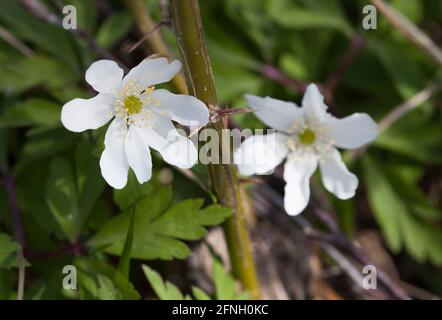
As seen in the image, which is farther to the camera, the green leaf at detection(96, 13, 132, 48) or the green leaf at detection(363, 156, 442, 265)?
the green leaf at detection(363, 156, 442, 265)

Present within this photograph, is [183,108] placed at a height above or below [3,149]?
below

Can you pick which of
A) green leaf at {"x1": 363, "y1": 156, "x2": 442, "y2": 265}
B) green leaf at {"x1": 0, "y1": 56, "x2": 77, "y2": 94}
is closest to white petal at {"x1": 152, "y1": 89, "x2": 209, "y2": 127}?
green leaf at {"x1": 0, "y1": 56, "x2": 77, "y2": 94}

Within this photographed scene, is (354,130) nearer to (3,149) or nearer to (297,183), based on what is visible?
(297,183)

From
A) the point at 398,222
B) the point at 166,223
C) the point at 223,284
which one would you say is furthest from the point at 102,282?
the point at 398,222

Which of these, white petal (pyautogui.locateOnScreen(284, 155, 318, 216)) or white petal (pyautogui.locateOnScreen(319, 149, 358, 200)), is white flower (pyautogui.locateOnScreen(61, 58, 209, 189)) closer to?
white petal (pyautogui.locateOnScreen(284, 155, 318, 216))

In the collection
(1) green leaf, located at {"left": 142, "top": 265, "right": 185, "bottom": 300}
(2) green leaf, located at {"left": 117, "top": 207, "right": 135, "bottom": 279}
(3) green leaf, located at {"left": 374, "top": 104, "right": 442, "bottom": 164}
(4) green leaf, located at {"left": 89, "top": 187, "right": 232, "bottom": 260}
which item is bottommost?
(1) green leaf, located at {"left": 142, "top": 265, "right": 185, "bottom": 300}

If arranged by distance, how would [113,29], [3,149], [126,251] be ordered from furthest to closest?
[113,29] → [3,149] → [126,251]
